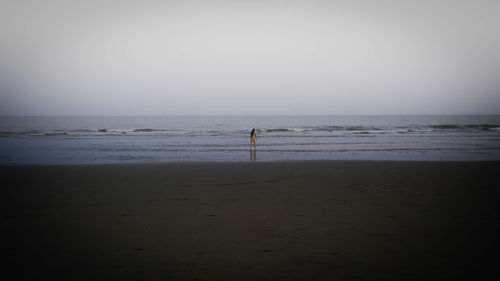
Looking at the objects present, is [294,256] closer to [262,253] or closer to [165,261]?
[262,253]

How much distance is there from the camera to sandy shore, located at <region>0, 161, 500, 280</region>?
4867 mm

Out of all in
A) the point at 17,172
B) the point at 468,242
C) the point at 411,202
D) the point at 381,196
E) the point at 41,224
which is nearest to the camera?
the point at 468,242

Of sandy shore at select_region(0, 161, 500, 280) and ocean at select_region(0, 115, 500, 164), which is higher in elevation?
ocean at select_region(0, 115, 500, 164)

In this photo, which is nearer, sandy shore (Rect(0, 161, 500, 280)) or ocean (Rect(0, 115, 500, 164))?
sandy shore (Rect(0, 161, 500, 280))

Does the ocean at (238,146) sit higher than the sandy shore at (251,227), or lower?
higher

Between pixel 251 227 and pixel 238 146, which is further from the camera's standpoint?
pixel 238 146

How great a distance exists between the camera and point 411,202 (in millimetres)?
8461

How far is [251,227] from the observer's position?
657cm

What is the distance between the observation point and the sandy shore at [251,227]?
4.87 metres

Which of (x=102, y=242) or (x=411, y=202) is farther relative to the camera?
(x=411, y=202)

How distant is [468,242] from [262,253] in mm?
3032

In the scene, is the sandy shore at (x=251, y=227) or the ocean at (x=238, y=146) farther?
the ocean at (x=238, y=146)

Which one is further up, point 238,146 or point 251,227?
point 238,146

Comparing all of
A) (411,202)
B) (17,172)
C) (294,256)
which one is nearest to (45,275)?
(294,256)
